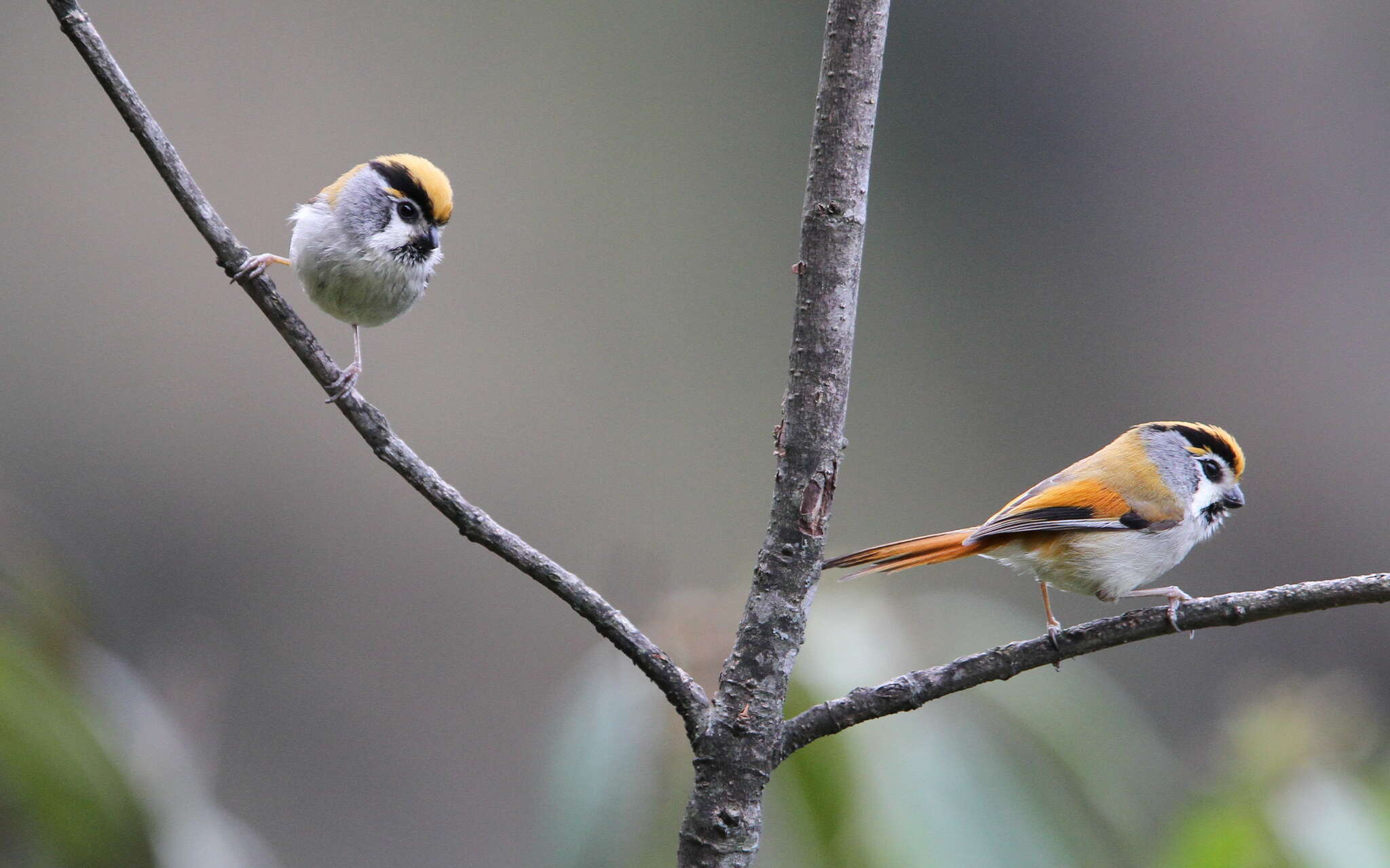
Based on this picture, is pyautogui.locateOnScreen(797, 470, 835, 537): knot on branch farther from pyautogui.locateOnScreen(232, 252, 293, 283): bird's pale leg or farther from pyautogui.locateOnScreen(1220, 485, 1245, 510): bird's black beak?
pyautogui.locateOnScreen(1220, 485, 1245, 510): bird's black beak

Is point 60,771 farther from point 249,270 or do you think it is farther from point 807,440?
point 807,440

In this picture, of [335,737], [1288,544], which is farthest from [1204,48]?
[335,737]

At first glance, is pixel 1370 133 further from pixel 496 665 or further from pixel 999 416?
pixel 496 665

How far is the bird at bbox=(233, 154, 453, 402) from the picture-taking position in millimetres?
1571

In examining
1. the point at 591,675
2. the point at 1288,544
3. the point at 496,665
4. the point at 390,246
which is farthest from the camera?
the point at 1288,544

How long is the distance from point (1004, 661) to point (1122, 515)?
816 millimetres

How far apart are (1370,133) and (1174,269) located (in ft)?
2.78

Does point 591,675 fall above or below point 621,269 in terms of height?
below

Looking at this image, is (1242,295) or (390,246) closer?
(390,246)

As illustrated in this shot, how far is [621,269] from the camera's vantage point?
3914 millimetres

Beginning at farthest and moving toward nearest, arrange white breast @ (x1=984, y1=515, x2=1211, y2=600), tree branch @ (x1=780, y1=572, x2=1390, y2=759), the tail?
white breast @ (x1=984, y1=515, x2=1211, y2=600), the tail, tree branch @ (x1=780, y1=572, x2=1390, y2=759)

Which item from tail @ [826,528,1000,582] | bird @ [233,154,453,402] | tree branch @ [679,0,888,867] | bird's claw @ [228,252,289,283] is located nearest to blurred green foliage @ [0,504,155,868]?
bird @ [233,154,453,402]

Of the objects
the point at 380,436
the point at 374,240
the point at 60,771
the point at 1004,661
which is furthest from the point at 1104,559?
the point at 60,771

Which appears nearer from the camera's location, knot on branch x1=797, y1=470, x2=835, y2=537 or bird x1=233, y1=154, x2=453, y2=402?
knot on branch x1=797, y1=470, x2=835, y2=537
